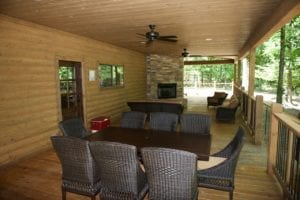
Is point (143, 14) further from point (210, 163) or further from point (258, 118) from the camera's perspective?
point (258, 118)

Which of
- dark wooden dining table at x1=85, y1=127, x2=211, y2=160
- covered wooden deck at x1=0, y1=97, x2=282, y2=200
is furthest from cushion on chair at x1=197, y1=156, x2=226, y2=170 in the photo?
covered wooden deck at x1=0, y1=97, x2=282, y2=200

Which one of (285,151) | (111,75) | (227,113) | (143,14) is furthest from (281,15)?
(111,75)

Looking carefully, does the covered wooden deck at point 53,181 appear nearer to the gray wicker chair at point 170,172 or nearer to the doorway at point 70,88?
the gray wicker chair at point 170,172

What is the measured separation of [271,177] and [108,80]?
5735mm

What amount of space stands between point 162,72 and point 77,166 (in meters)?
9.72

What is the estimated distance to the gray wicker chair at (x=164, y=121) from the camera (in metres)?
3.75

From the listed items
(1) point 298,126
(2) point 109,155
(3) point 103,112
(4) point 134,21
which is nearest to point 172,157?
(2) point 109,155

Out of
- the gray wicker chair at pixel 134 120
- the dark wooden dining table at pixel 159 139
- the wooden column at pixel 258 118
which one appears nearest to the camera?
the dark wooden dining table at pixel 159 139

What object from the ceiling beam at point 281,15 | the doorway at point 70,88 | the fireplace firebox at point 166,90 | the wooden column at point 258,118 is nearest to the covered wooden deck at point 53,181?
the wooden column at point 258,118

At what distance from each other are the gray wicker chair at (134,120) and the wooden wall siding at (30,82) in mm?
1983

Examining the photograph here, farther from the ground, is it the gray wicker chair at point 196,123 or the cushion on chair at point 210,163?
the gray wicker chair at point 196,123

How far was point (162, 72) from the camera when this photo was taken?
38.6 feet

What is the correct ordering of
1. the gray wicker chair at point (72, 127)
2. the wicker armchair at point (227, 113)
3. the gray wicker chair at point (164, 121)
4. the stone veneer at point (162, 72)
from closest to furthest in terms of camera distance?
the gray wicker chair at point (72, 127) < the gray wicker chair at point (164, 121) < the wicker armchair at point (227, 113) < the stone veneer at point (162, 72)

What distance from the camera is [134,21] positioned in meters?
4.60
